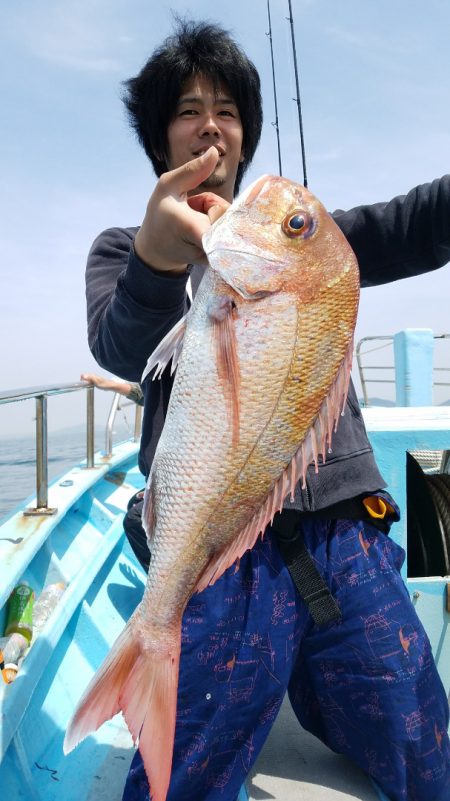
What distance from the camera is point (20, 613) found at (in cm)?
244

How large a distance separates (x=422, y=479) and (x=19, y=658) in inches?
84.6

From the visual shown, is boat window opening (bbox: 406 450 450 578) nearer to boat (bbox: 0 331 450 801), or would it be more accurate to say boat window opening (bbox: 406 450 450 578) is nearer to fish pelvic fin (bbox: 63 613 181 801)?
boat (bbox: 0 331 450 801)

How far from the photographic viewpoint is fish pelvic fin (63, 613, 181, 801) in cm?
135

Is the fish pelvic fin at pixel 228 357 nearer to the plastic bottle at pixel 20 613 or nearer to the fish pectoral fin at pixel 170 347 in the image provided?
the fish pectoral fin at pixel 170 347

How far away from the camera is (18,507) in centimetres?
336

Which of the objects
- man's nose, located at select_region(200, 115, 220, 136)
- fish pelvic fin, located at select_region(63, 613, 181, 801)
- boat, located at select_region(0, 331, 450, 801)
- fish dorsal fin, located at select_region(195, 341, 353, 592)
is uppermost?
man's nose, located at select_region(200, 115, 220, 136)

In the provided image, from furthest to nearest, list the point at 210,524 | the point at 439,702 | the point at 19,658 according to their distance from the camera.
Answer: the point at 19,658 → the point at 439,702 → the point at 210,524

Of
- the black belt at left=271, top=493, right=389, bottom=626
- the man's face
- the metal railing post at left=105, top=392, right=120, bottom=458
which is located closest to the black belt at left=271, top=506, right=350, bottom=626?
the black belt at left=271, top=493, right=389, bottom=626

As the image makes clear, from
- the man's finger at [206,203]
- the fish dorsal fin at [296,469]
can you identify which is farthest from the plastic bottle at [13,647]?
the man's finger at [206,203]

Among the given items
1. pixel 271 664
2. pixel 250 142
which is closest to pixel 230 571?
pixel 271 664

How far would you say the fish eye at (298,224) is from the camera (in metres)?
1.39

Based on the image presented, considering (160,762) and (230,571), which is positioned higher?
(230,571)

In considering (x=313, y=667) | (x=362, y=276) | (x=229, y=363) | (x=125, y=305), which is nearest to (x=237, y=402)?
(x=229, y=363)

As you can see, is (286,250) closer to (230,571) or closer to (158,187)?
(158,187)
